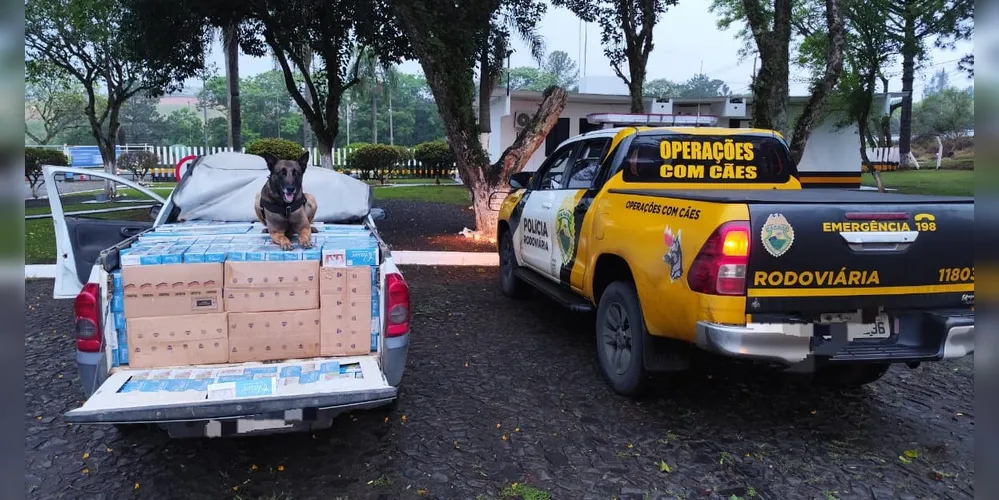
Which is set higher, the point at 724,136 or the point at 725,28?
the point at 725,28

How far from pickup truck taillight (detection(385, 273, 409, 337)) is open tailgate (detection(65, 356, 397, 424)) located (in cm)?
23

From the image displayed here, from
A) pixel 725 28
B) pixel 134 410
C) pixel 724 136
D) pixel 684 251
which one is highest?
pixel 725 28

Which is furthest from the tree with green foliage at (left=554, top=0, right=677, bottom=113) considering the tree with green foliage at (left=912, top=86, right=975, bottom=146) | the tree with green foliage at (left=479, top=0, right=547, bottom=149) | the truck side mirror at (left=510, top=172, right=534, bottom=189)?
the tree with green foliage at (left=912, top=86, right=975, bottom=146)

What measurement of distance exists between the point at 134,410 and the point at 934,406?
511 centimetres

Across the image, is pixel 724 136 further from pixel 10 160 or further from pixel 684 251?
pixel 10 160

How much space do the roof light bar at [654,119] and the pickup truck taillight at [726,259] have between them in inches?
107

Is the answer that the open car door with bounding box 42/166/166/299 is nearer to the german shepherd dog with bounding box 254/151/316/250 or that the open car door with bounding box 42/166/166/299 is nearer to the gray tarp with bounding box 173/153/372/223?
the gray tarp with bounding box 173/153/372/223

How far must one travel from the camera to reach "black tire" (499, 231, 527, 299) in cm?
743

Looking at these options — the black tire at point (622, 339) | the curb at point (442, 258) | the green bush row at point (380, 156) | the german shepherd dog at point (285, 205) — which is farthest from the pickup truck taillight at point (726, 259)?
the green bush row at point (380, 156)

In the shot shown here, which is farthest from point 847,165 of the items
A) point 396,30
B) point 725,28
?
point 396,30

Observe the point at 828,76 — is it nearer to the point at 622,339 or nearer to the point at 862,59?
the point at 622,339

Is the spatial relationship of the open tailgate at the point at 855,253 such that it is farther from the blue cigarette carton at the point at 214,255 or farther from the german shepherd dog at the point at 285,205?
the blue cigarette carton at the point at 214,255

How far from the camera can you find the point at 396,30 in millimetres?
15148

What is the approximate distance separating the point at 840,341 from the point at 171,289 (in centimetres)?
372
